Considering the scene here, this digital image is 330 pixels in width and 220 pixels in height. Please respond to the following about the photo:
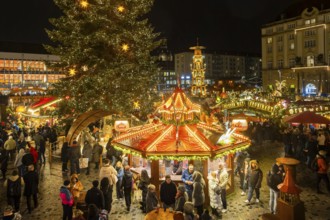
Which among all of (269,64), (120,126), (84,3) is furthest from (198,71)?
(269,64)

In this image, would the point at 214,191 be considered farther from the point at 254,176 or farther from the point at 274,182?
the point at 274,182

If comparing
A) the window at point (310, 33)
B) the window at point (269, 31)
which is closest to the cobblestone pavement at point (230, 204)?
the window at point (310, 33)

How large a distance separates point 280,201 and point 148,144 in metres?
5.19

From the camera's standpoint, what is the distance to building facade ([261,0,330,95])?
46.6 metres

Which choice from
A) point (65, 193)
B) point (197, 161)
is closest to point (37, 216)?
point (65, 193)

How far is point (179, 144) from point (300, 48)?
160 feet

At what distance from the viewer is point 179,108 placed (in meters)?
11.6

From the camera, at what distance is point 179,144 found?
10516 millimetres

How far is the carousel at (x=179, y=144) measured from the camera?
10.2 meters

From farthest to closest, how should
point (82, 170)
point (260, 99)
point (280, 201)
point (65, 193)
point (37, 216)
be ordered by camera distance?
point (260, 99), point (82, 170), point (37, 216), point (65, 193), point (280, 201)

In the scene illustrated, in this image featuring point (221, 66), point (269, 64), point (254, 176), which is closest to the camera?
point (254, 176)

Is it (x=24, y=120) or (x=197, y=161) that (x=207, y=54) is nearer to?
(x=24, y=120)

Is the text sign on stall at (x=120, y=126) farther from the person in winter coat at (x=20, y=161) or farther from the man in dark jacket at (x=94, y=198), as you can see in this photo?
the man in dark jacket at (x=94, y=198)

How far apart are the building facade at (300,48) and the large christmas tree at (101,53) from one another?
99.6ft
